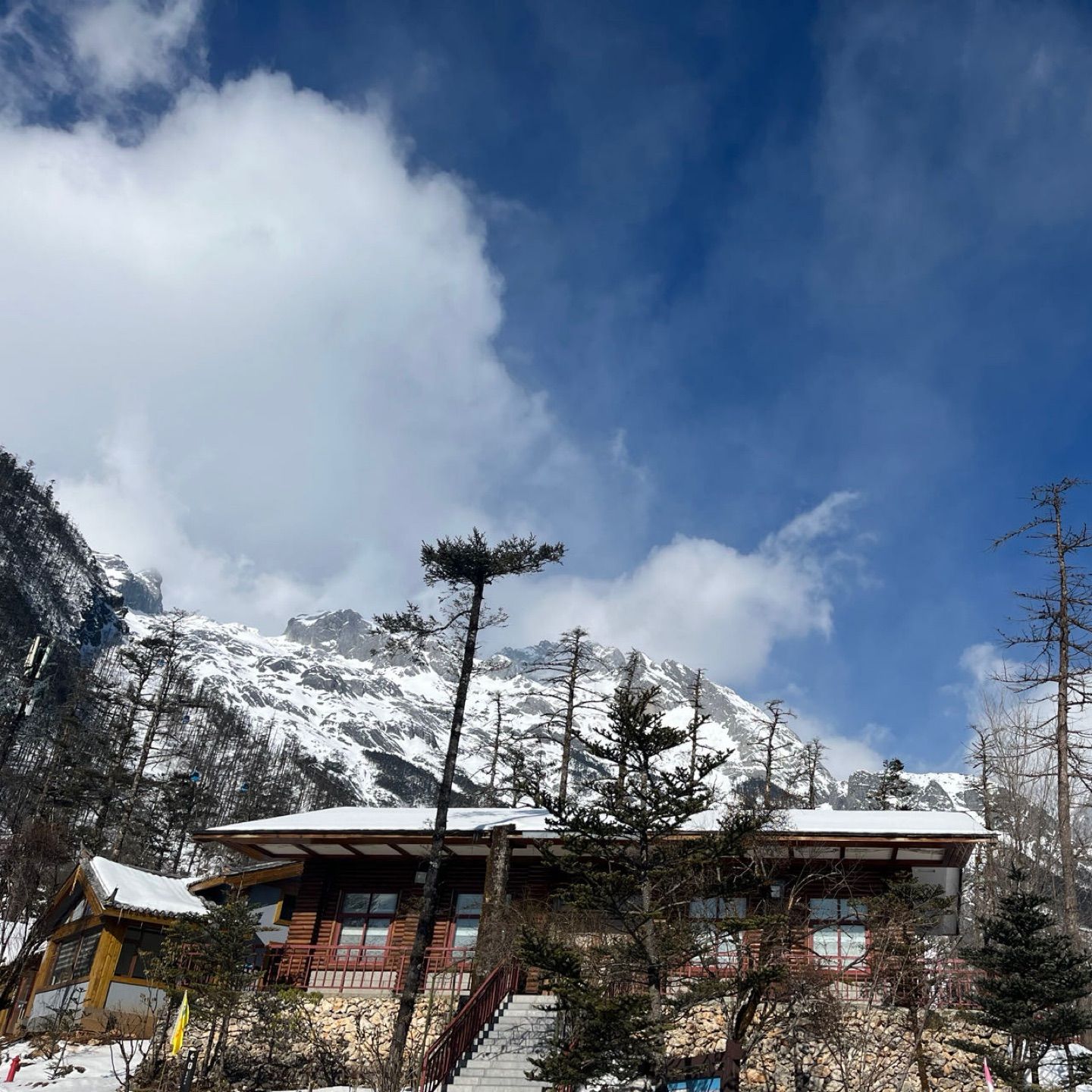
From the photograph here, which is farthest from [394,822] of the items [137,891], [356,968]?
[137,891]

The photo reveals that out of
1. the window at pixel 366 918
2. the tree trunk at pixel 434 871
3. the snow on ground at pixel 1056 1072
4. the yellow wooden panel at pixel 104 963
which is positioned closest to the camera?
the snow on ground at pixel 1056 1072

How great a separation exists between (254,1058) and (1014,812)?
27.9 metres

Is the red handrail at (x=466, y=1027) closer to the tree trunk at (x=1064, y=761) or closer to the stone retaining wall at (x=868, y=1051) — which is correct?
the stone retaining wall at (x=868, y=1051)

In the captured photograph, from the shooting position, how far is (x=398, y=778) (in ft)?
625

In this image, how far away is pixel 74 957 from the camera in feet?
91.3

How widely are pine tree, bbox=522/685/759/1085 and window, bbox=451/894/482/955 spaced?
8671 millimetres

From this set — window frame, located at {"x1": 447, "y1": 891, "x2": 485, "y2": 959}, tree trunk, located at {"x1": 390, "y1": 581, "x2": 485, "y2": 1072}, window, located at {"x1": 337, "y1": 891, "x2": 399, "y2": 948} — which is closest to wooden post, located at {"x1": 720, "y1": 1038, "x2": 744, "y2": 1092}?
tree trunk, located at {"x1": 390, "y1": 581, "x2": 485, "y2": 1072}

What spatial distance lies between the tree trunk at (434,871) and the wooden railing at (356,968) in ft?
2.25

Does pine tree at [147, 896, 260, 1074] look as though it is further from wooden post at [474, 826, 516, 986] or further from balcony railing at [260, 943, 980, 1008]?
wooden post at [474, 826, 516, 986]

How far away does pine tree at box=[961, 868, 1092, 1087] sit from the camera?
48.4 feet

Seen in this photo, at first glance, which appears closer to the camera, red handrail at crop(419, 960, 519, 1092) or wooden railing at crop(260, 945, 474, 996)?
red handrail at crop(419, 960, 519, 1092)

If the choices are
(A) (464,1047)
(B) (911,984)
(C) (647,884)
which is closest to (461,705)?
(A) (464,1047)

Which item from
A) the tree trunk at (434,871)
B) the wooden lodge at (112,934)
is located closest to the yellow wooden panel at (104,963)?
the wooden lodge at (112,934)

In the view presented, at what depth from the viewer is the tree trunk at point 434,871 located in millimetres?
17697
